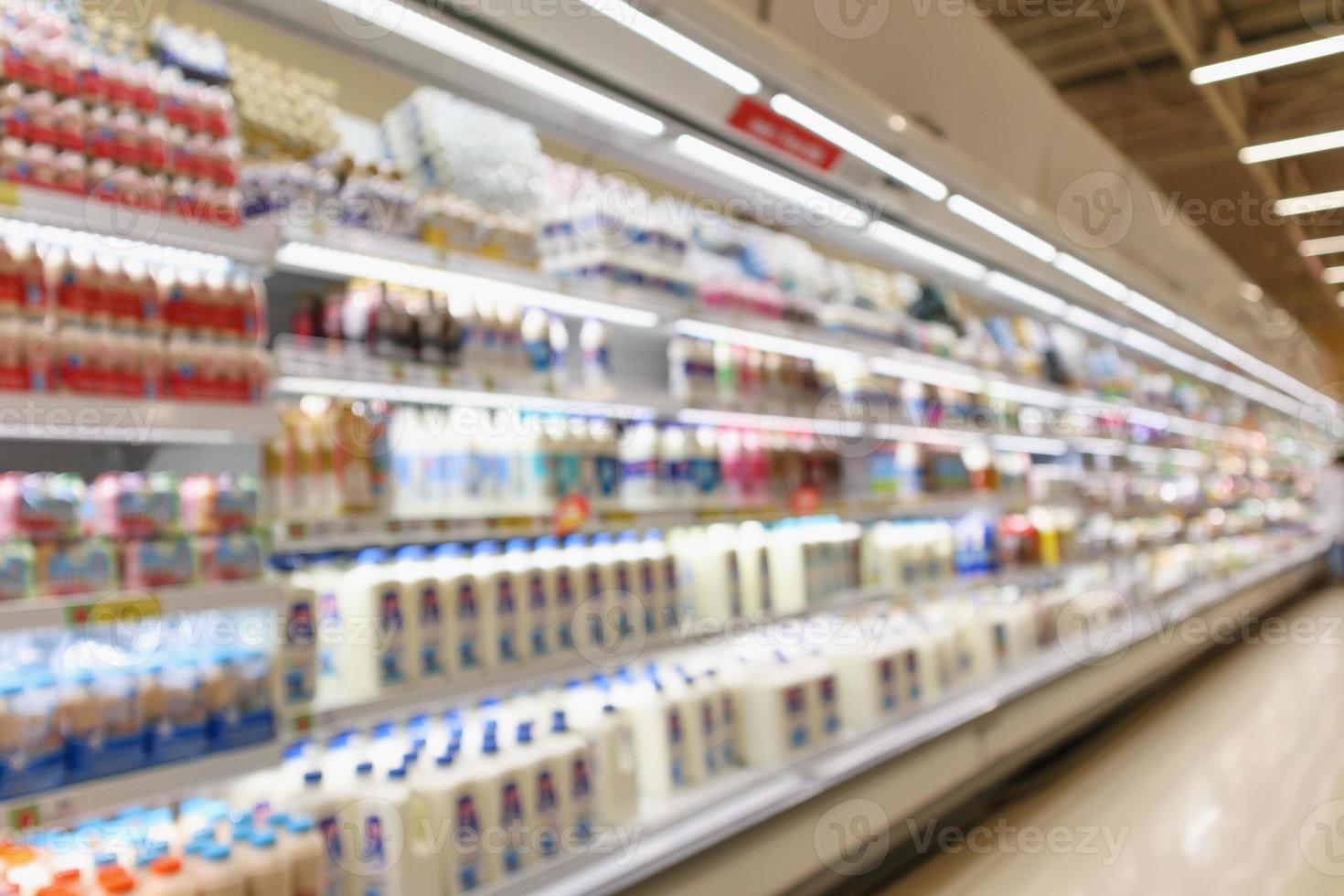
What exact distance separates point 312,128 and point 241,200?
19.2 inches

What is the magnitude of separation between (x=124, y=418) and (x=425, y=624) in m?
0.85

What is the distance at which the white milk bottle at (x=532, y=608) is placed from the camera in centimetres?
256

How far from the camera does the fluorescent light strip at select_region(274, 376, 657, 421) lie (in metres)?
2.31

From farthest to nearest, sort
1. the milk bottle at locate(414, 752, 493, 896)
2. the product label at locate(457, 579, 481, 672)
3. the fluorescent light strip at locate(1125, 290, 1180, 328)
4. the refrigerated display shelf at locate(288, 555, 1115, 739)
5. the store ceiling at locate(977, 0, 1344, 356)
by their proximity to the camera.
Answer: the store ceiling at locate(977, 0, 1344, 356)
the fluorescent light strip at locate(1125, 290, 1180, 328)
the product label at locate(457, 579, 481, 672)
the milk bottle at locate(414, 752, 493, 896)
the refrigerated display shelf at locate(288, 555, 1115, 739)

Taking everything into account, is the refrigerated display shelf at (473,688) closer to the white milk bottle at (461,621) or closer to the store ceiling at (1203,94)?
the white milk bottle at (461,621)

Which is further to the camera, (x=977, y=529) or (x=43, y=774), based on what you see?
(x=977, y=529)

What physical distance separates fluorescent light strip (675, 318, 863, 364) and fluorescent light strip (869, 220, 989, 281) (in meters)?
0.55

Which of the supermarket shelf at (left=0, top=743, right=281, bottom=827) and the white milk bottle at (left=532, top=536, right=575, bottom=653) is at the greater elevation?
the white milk bottle at (left=532, top=536, right=575, bottom=653)

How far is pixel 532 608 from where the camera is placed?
102 inches

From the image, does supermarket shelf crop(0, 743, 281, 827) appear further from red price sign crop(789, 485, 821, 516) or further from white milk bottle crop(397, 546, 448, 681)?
red price sign crop(789, 485, 821, 516)

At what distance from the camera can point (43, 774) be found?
5.37 feet

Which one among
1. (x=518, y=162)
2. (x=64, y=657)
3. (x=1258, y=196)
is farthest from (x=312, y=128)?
(x=1258, y=196)

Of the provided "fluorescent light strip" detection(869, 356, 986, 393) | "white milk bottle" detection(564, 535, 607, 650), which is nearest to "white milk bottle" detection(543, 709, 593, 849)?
"white milk bottle" detection(564, 535, 607, 650)

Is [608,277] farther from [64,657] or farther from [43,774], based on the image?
[43,774]
